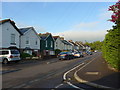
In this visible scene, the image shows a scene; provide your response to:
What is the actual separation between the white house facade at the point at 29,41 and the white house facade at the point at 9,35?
1.74 meters

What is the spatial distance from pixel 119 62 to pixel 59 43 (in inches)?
1743

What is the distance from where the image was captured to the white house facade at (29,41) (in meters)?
31.9

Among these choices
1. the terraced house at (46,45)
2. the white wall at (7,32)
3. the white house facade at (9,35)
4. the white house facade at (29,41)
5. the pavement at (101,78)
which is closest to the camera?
the pavement at (101,78)

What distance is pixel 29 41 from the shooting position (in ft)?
111

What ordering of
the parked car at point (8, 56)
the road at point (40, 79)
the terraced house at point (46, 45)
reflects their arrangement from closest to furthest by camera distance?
the road at point (40, 79), the parked car at point (8, 56), the terraced house at point (46, 45)

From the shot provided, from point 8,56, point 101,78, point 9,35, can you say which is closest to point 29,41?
point 9,35

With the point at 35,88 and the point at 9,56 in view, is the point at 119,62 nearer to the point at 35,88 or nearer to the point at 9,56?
the point at 35,88

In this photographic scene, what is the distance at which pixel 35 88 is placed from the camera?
714 centimetres

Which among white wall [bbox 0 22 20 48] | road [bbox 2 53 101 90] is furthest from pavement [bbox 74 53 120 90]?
white wall [bbox 0 22 20 48]

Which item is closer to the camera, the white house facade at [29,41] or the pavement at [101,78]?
the pavement at [101,78]

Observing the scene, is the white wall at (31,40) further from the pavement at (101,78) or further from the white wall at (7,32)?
the pavement at (101,78)

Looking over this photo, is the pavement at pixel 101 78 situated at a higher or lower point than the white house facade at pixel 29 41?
lower

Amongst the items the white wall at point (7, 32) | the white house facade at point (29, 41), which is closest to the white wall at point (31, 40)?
the white house facade at point (29, 41)

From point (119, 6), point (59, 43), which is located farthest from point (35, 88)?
point (59, 43)
